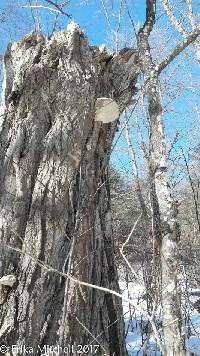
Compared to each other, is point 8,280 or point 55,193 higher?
point 55,193

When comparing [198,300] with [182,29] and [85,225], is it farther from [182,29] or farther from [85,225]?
[182,29]

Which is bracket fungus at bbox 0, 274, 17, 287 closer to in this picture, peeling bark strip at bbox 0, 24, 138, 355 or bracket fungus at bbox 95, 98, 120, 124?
peeling bark strip at bbox 0, 24, 138, 355

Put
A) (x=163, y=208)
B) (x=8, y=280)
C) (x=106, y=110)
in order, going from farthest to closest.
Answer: (x=163, y=208)
(x=106, y=110)
(x=8, y=280)

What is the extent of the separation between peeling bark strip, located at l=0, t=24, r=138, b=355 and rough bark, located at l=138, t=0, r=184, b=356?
2.35ft

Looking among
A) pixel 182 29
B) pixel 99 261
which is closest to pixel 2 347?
pixel 99 261

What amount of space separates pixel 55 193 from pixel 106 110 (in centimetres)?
76

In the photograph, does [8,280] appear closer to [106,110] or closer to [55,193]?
[55,193]

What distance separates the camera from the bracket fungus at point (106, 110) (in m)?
2.83

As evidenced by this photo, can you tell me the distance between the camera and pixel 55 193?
272 centimetres

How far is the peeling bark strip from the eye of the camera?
2500 millimetres

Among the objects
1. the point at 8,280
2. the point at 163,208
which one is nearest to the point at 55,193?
the point at 8,280

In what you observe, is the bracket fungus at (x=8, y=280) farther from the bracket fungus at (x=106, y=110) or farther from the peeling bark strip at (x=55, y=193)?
the bracket fungus at (x=106, y=110)

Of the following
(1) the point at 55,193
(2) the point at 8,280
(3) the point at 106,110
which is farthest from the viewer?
(3) the point at 106,110

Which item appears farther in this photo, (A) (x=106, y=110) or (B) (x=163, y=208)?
(B) (x=163, y=208)
